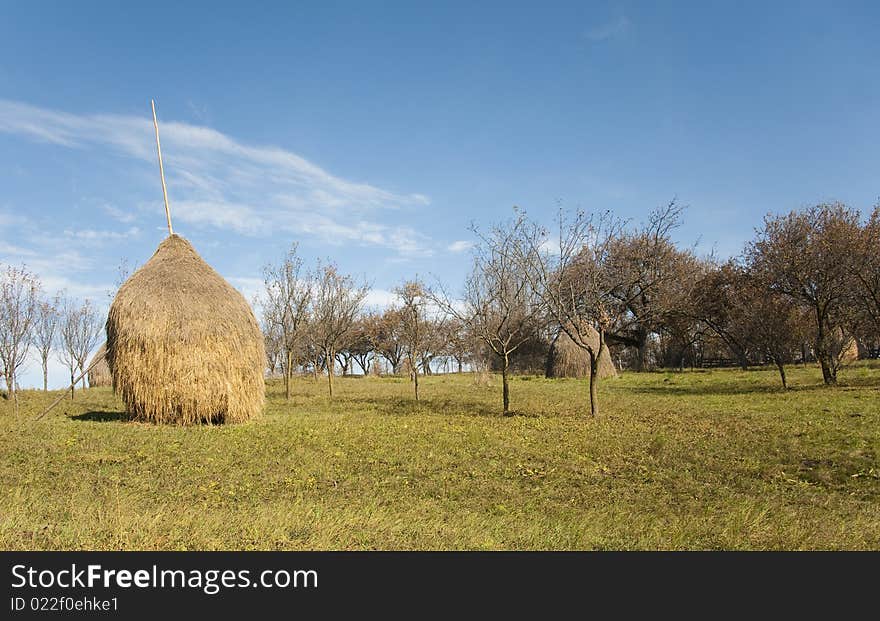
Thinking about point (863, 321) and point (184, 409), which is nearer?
point (184, 409)

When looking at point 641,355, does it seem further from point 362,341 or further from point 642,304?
point 362,341

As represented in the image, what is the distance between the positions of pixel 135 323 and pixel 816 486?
16942 millimetres

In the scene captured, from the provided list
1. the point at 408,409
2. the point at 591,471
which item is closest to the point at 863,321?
the point at 408,409

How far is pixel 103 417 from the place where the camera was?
760 inches

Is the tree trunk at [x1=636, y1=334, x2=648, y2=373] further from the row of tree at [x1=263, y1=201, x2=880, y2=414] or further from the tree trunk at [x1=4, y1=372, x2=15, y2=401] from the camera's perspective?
the tree trunk at [x1=4, y1=372, x2=15, y2=401]

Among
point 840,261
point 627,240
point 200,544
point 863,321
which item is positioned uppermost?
point 627,240

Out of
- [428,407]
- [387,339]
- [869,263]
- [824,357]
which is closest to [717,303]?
[824,357]

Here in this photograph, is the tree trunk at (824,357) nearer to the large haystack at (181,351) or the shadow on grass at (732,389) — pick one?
the shadow on grass at (732,389)

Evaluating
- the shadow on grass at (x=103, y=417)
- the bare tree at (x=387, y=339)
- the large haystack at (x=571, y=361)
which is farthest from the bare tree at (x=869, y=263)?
the bare tree at (x=387, y=339)

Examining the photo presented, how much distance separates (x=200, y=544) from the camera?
5.81m

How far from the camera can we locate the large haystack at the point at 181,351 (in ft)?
56.3

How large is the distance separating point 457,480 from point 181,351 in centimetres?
1021

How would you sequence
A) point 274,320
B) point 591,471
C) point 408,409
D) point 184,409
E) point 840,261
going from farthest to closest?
point 274,320 → point 840,261 → point 408,409 → point 184,409 → point 591,471
